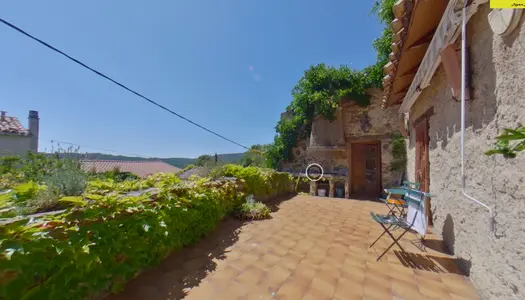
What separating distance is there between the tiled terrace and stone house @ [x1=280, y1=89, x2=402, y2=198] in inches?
164

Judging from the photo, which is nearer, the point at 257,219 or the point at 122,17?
the point at 257,219

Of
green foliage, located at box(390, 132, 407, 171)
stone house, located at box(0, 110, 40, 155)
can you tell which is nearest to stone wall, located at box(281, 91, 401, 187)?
green foliage, located at box(390, 132, 407, 171)

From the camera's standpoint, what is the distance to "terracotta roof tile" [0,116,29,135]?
8.46 m

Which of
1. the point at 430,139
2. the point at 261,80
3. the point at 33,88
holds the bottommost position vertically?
the point at 430,139

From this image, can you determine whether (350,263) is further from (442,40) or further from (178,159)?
(178,159)

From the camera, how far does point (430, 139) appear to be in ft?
11.2

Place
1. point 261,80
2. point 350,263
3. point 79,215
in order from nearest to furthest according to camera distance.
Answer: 1. point 79,215
2. point 350,263
3. point 261,80

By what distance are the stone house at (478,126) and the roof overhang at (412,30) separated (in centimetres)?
1

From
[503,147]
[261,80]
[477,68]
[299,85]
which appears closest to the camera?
[503,147]

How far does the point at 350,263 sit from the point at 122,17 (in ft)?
23.0

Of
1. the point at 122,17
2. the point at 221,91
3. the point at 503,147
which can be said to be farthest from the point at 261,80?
the point at 503,147

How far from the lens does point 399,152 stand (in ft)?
21.1

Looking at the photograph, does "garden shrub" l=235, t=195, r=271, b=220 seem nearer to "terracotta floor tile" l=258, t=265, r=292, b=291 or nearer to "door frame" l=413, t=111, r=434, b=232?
"terracotta floor tile" l=258, t=265, r=292, b=291

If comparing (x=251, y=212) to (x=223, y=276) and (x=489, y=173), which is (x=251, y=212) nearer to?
(x=223, y=276)
